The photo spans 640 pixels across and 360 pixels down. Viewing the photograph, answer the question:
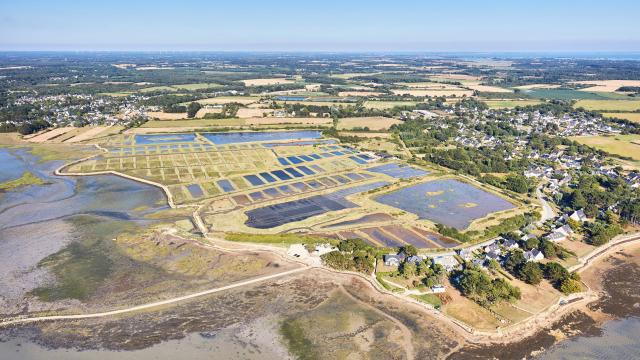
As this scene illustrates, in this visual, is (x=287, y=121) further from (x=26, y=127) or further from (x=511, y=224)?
(x=511, y=224)

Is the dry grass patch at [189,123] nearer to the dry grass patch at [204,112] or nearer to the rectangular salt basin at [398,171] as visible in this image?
the dry grass patch at [204,112]

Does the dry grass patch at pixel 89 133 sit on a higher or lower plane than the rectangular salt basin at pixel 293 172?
higher

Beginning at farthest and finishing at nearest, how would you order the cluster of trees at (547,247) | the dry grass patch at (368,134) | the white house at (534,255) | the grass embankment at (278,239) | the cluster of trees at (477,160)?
1. the dry grass patch at (368,134)
2. the cluster of trees at (477,160)
3. the grass embankment at (278,239)
4. the cluster of trees at (547,247)
5. the white house at (534,255)

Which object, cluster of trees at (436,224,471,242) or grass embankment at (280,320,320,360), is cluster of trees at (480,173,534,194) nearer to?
cluster of trees at (436,224,471,242)

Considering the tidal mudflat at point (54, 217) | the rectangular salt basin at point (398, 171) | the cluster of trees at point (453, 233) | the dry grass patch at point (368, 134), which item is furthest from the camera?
the dry grass patch at point (368, 134)

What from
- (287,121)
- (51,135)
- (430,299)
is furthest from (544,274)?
(51,135)

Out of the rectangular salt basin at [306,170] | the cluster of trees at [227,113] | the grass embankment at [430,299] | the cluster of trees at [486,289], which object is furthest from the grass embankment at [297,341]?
the cluster of trees at [227,113]
